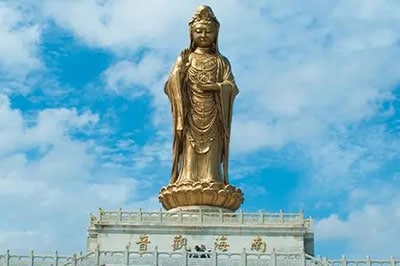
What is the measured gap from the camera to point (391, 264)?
22750 millimetres

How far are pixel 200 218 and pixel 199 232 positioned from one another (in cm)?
50

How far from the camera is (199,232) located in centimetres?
2638

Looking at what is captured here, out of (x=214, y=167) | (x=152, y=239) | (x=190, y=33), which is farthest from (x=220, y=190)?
(x=190, y=33)

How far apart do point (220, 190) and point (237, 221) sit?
7.23 feet

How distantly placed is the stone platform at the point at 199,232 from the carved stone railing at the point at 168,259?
317 cm

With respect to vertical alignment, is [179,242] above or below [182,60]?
below

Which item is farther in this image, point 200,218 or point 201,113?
point 201,113

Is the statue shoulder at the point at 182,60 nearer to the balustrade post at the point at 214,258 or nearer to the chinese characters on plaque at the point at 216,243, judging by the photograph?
the chinese characters on plaque at the point at 216,243

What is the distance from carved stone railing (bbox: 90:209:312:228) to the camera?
26.5 meters

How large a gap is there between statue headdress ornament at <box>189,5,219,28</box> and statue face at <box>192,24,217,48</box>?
167mm

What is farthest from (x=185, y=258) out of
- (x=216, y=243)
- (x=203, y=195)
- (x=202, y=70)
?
(x=202, y=70)

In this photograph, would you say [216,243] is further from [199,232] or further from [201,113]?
[201,113]

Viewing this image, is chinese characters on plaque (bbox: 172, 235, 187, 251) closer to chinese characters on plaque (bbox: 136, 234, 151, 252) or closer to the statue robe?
chinese characters on plaque (bbox: 136, 234, 151, 252)

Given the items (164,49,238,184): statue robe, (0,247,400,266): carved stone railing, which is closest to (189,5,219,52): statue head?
(164,49,238,184): statue robe
